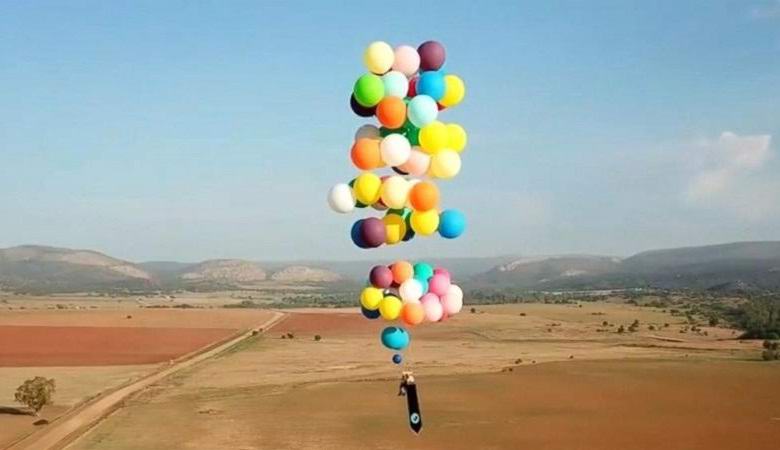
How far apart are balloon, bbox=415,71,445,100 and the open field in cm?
1701

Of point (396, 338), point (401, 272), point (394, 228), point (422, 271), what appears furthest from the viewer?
point (422, 271)

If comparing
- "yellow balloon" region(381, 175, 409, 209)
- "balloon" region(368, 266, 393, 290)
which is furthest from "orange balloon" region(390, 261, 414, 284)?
"yellow balloon" region(381, 175, 409, 209)

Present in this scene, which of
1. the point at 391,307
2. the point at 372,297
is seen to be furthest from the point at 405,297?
the point at 372,297

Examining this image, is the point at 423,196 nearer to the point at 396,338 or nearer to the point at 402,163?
the point at 402,163

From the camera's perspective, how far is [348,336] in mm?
86312

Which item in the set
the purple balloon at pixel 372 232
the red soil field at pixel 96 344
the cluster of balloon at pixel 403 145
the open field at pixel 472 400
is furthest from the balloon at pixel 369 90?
the red soil field at pixel 96 344

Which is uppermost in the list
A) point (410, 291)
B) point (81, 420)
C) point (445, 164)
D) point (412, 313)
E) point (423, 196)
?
point (445, 164)

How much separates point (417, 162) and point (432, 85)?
1613mm

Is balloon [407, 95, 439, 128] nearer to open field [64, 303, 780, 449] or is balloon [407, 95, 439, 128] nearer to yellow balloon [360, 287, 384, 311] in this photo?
yellow balloon [360, 287, 384, 311]

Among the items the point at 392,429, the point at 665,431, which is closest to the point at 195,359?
the point at 392,429

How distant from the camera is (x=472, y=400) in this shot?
41.3m

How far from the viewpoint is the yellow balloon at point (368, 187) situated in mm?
17375

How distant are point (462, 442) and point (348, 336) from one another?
181 ft

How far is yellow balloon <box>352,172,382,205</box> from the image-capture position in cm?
1738
